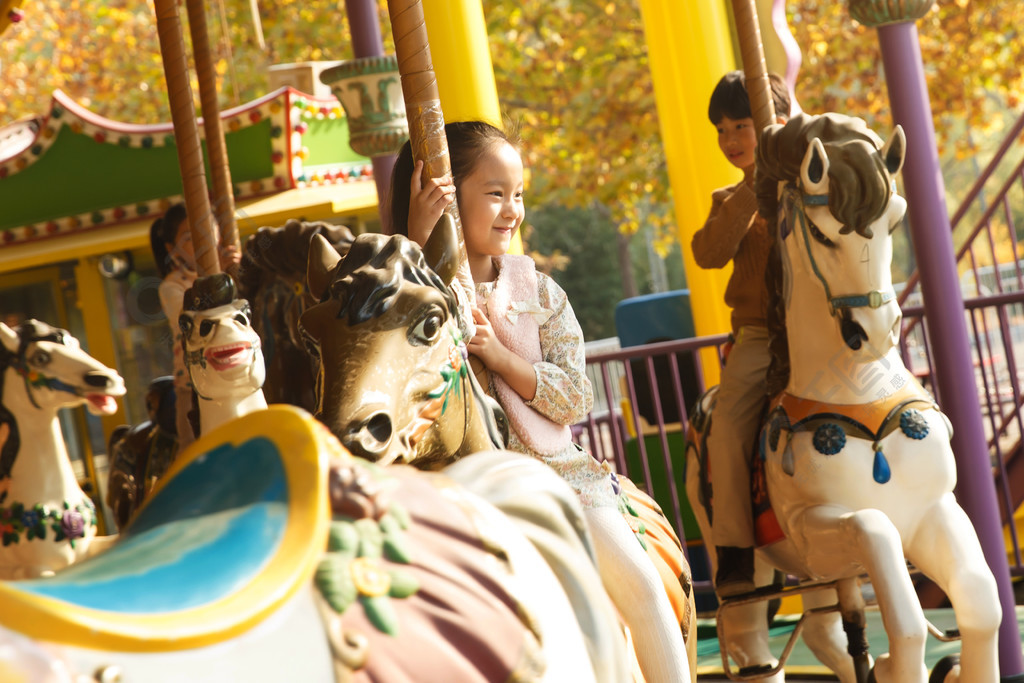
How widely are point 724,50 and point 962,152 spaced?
23.9 ft

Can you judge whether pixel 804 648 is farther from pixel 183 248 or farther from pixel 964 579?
pixel 183 248

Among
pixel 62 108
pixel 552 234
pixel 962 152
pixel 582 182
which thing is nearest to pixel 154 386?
pixel 62 108

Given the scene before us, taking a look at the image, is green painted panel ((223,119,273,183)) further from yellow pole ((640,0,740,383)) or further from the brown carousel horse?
the brown carousel horse

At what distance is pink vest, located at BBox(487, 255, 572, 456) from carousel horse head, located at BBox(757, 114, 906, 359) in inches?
33.9

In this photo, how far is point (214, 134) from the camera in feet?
11.0

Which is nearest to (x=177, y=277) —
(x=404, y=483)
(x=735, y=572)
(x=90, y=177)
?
(x=735, y=572)

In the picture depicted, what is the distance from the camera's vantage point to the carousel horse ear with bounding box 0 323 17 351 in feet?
12.0

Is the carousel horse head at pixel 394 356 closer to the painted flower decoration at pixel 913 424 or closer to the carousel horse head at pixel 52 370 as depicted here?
the painted flower decoration at pixel 913 424

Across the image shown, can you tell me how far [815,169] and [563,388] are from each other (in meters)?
0.98

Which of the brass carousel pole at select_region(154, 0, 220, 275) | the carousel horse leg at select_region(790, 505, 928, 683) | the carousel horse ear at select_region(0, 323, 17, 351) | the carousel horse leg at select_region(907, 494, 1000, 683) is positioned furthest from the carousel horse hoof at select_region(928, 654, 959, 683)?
the carousel horse ear at select_region(0, 323, 17, 351)

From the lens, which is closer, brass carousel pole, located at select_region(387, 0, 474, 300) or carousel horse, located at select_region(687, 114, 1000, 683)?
brass carousel pole, located at select_region(387, 0, 474, 300)

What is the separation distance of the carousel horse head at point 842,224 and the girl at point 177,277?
1.95 m

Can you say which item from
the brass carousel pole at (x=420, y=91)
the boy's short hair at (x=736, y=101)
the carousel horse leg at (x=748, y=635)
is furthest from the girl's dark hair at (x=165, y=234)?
the brass carousel pole at (x=420, y=91)

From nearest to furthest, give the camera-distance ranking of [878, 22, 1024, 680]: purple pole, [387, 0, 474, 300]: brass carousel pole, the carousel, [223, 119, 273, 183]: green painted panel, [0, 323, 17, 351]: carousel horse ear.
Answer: the carousel
[387, 0, 474, 300]: brass carousel pole
[878, 22, 1024, 680]: purple pole
[0, 323, 17, 351]: carousel horse ear
[223, 119, 273, 183]: green painted panel
